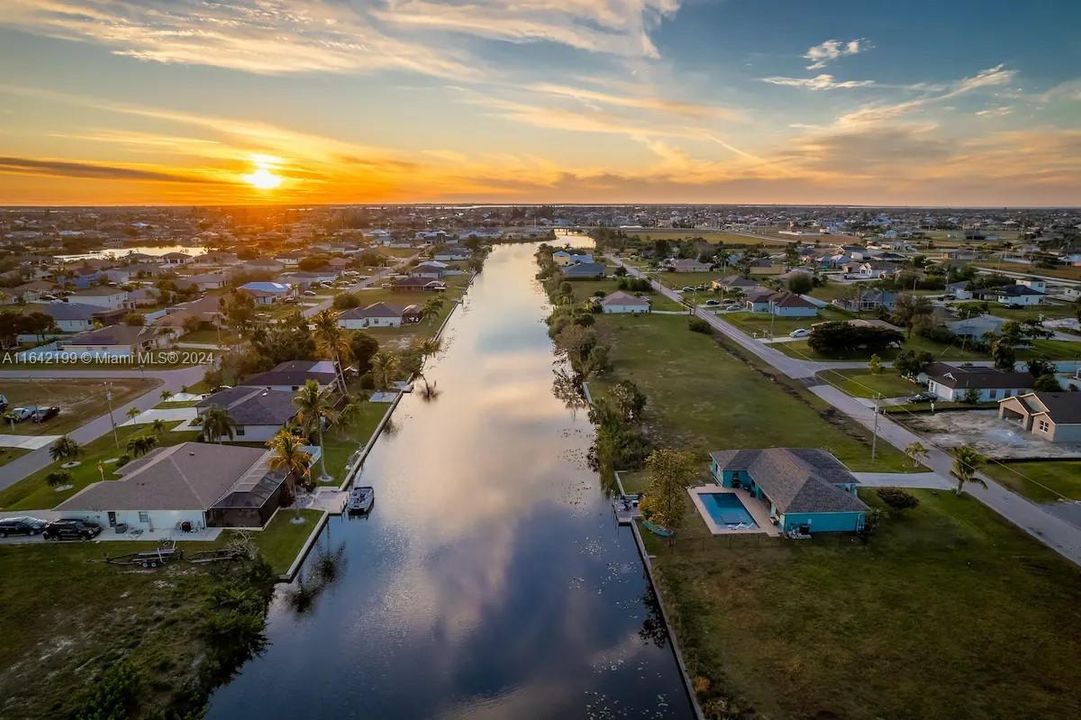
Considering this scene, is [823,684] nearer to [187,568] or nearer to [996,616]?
[996,616]

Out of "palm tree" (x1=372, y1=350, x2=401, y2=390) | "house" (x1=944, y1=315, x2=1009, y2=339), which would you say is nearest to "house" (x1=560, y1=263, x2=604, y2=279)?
"house" (x1=944, y1=315, x2=1009, y2=339)

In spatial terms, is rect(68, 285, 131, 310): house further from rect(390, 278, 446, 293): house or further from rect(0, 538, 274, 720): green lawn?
rect(0, 538, 274, 720): green lawn

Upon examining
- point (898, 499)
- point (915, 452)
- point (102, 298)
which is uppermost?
point (915, 452)

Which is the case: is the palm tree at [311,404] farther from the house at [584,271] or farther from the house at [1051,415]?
the house at [584,271]

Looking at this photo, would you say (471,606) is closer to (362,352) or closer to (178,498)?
Result: (178,498)

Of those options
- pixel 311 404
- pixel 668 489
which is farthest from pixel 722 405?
pixel 311 404
